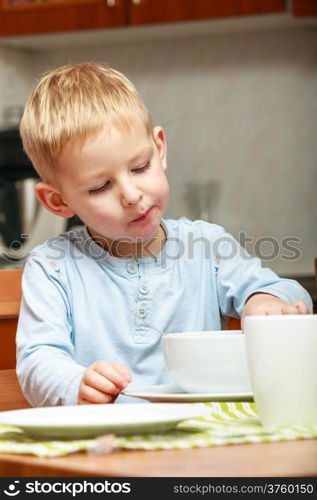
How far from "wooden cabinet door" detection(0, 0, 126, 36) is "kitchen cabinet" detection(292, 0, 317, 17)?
674 millimetres

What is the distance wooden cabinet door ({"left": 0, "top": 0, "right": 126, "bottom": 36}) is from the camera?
3.46 metres

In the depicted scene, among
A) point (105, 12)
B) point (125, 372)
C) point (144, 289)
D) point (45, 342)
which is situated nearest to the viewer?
point (125, 372)

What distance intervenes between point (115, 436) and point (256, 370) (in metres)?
0.14

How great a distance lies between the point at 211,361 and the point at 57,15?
285cm

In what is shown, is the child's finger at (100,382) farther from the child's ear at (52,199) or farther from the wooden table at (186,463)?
the child's ear at (52,199)

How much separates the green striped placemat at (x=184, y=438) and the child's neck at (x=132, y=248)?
0.63 meters

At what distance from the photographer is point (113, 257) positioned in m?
1.39

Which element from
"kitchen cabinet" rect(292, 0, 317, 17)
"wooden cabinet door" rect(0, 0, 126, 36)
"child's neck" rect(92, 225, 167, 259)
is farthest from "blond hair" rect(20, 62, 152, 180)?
"wooden cabinet door" rect(0, 0, 126, 36)

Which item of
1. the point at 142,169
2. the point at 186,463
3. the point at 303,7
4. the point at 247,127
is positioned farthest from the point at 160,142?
the point at 247,127

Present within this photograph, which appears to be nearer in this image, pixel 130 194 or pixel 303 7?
pixel 130 194

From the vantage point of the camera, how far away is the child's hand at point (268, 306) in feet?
3.62

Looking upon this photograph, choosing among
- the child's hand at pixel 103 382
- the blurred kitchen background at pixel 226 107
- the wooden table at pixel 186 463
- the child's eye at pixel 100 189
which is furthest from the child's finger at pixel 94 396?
the blurred kitchen background at pixel 226 107

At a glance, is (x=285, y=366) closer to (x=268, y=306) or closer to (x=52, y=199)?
(x=268, y=306)
